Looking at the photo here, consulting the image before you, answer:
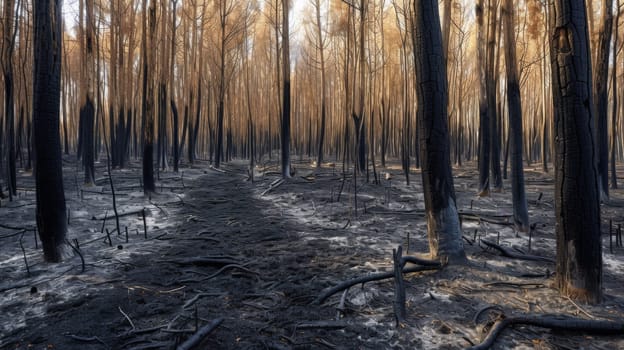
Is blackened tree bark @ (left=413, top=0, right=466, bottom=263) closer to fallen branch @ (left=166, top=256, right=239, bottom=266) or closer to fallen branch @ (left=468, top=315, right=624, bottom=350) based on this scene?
fallen branch @ (left=468, top=315, right=624, bottom=350)

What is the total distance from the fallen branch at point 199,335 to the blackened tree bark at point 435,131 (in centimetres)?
214

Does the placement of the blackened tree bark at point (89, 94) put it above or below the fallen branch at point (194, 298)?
above

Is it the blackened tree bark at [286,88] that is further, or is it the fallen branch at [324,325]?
the blackened tree bark at [286,88]

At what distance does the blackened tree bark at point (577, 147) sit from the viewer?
8.75 ft

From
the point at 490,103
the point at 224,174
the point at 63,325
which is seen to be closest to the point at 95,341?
the point at 63,325

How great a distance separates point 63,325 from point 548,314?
3.21 metres

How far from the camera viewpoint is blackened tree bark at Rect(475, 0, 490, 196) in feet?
26.2

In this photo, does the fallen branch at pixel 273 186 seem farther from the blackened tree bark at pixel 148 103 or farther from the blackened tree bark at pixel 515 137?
the blackened tree bark at pixel 515 137

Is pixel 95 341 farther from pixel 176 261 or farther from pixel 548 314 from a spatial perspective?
pixel 548 314

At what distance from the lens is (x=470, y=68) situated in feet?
63.8

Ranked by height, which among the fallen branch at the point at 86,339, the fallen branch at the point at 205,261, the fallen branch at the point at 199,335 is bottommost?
the fallen branch at the point at 86,339

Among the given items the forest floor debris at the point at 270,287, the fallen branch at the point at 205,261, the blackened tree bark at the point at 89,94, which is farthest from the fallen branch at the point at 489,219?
the blackened tree bark at the point at 89,94

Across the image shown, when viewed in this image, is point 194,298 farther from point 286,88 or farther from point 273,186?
point 286,88

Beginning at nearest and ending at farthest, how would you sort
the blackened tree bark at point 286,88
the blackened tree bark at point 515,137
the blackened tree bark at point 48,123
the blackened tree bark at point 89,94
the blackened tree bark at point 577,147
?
1. the blackened tree bark at point 577,147
2. the blackened tree bark at point 48,123
3. the blackened tree bark at point 515,137
4. the blackened tree bark at point 89,94
5. the blackened tree bark at point 286,88
